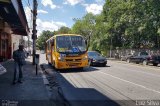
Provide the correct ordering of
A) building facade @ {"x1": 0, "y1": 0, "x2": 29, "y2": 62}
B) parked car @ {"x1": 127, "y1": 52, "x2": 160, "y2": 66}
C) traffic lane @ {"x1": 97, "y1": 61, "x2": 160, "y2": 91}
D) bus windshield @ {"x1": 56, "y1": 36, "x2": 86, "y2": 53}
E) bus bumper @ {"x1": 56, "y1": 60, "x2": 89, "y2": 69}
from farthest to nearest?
parked car @ {"x1": 127, "y1": 52, "x2": 160, "y2": 66}, bus windshield @ {"x1": 56, "y1": 36, "x2": 86, "y2": 53}, bus bumper @ {"x1": 56, "y1": 60, "x2": 89, "y2": 69}, building facade @ {"x1": 0, "y1": 0, "x2": 29, "y2": 62}, traffic lane @ {"x1": 97, "y1": 61, "x2": 160, "y2": 91}

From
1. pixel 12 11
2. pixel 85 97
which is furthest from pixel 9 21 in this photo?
pixel 85 97

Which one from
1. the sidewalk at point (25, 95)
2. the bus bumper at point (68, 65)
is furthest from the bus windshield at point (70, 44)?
the sidewalk at point (25, 95)

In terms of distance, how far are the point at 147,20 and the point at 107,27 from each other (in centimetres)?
1753

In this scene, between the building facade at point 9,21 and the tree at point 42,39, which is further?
the tree at point 42,39

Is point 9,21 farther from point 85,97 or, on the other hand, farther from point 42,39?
point 42,39

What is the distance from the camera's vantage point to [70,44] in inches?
974

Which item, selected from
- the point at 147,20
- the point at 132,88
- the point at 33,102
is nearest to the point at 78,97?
the point at 33,102

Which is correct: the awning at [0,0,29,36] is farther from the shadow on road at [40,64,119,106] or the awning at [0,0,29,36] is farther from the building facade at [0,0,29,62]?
the shadow on road at [40,64,119,106]

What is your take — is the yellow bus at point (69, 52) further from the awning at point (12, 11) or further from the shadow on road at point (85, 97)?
the shadow on road at point (85, 97)

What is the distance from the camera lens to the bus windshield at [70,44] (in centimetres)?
2436

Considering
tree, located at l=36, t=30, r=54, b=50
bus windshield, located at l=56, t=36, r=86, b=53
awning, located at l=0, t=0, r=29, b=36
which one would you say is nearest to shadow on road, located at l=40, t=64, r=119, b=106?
awning, located at l=0, t=0, r=29, b=36

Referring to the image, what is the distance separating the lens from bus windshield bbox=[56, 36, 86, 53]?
24.4 metres

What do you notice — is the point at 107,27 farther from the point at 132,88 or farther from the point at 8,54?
the point at 132,88

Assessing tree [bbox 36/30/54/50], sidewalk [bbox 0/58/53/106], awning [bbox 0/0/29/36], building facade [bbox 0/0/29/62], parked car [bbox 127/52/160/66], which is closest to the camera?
sidewalk [bbox 0/58/53/106]
